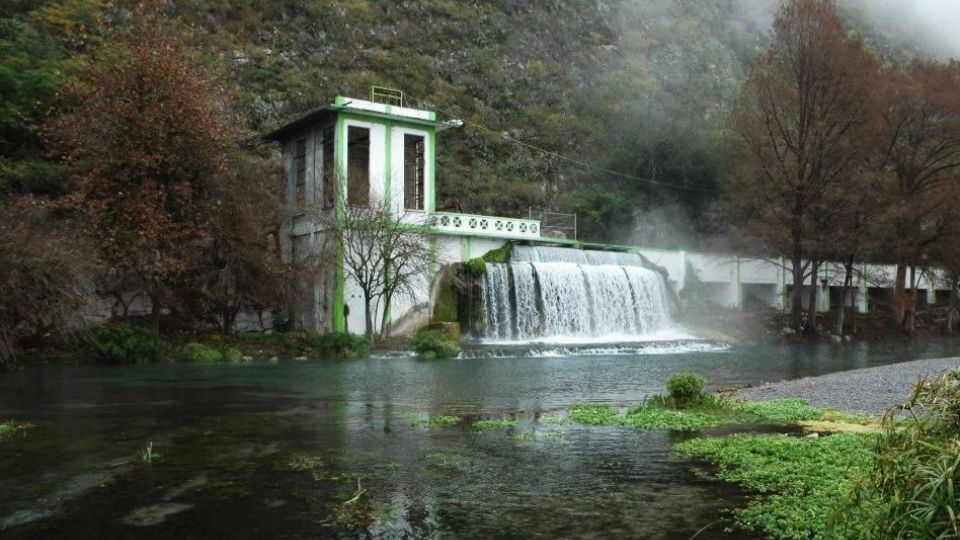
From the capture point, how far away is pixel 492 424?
1114 centimetres

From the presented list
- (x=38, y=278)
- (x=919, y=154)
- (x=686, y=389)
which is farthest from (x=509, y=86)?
(x=686, y=389)

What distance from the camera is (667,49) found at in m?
74.1

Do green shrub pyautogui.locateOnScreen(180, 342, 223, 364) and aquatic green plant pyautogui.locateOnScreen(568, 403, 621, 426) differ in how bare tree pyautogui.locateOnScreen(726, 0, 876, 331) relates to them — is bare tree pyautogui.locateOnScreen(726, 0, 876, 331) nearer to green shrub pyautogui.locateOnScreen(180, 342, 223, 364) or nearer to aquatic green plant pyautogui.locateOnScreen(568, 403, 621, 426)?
green shrub pyautogui.locateOnScreen(180, 342, 223, 364)

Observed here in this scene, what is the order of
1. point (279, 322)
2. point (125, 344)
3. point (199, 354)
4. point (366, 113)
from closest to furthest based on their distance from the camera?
point (125, 344)
point (199, 354)
point (366, 113)
point (279, 322)

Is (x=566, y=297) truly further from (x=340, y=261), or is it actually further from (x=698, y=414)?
(x=698, y=414)

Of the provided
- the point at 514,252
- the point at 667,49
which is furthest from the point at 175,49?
the point at 667,49

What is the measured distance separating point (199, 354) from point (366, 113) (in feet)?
42.6

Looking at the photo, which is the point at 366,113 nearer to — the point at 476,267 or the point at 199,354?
the point at 476,267

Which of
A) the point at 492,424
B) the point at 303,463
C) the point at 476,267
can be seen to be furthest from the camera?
the point at 476,267

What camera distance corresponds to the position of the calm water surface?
614 cm

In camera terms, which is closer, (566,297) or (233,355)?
(233,355)

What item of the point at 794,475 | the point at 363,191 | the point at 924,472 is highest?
the point at 363,191

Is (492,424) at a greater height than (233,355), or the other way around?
(492,424)

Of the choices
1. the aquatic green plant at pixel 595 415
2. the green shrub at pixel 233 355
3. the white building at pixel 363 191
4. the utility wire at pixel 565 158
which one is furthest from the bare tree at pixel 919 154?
the aquatic green plant at pixel 595 415
